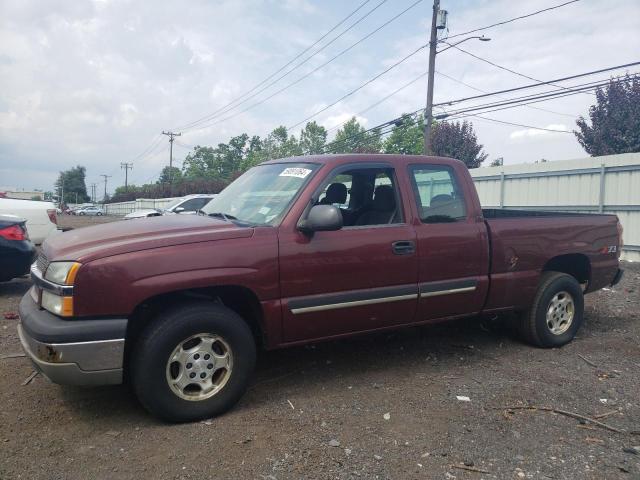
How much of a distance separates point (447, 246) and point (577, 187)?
9.72 meters

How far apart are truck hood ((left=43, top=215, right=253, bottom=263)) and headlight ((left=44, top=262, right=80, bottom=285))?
43 millimetres

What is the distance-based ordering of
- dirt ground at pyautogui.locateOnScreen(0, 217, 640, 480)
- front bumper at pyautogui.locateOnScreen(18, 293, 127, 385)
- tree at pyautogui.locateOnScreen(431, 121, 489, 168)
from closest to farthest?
dirt ground at pyautogui.locateOnScreen(0, 217, 640, 480)
front bumper at pyautogui.locateOnScreen(18, 293, 127, 385)
tree at pyautogui.locateOnScreen(431, 121, 489, 168)

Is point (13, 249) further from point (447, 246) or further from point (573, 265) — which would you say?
point (573, 265)

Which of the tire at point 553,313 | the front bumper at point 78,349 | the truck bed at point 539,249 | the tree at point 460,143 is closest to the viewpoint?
the front bumper at point 78,349

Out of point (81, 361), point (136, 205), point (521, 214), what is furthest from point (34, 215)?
point (136, 205)

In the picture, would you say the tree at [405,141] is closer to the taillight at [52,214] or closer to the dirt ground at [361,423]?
the taillight at [52,214]

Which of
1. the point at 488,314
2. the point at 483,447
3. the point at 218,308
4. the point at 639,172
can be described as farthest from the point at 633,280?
the point at 218,308

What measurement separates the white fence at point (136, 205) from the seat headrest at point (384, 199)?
17.9 meters

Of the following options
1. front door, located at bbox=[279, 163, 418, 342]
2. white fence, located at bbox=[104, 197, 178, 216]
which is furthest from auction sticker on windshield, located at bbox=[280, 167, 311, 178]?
white fence, located at bbox=[104, 197, 178, 216]

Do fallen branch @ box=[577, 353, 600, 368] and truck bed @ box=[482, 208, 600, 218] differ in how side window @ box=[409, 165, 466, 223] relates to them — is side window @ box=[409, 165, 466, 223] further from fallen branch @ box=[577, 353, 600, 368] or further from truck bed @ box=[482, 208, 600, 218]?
fallen branch @ box=[577, 353, 600, 368]

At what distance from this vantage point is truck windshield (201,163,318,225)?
388 centimetres

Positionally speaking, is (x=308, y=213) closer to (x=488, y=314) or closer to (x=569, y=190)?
(x=488, y=314)

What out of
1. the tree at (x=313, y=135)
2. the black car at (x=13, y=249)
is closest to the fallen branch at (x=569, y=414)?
the black car at (x=13, y=249)

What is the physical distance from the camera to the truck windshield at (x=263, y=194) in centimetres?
388
